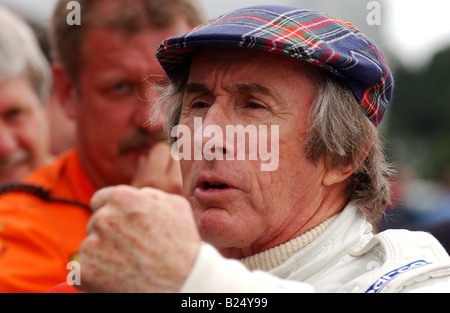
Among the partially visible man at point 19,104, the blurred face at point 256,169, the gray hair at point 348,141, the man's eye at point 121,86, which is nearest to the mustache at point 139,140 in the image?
the man's eye at point 121,86

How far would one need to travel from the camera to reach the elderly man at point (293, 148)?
7.12 ft

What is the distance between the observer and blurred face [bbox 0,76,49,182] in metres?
4.34

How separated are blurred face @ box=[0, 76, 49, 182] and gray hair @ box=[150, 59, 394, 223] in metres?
2.05

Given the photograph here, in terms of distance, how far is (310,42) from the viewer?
2.17m

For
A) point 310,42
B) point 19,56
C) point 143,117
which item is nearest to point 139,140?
point 143,117

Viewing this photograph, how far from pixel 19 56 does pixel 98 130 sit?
3.28 ft

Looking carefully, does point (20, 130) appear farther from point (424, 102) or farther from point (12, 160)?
point (424, 102)

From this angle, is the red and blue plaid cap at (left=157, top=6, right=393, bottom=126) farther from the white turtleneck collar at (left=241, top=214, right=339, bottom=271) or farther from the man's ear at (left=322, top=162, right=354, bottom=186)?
the white turtleneck collar at (left=241, top=214, right=339, bottom=271)

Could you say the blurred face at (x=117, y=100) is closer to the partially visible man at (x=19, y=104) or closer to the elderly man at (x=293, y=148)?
the partially visible man at (x=19, y=104)

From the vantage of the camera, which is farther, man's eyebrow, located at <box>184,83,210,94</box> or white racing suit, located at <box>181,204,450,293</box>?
man's eyebrow, located at <box>184,83,210,94</box>

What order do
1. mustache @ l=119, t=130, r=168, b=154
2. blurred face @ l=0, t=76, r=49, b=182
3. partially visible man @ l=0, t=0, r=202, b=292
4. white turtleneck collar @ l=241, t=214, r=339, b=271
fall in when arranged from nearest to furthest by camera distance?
white turtleneck collar @ l=241, t=214, r=339, b=271 → partially visible man @ l=0, t=0, r=202, b=292 → mustache @ l=119, t=130, r=168, b=154 → blurred face @ l=0, t=76, r=49, b=182

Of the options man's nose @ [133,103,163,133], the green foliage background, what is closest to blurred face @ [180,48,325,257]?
man's nose @ [133,103,163,133]

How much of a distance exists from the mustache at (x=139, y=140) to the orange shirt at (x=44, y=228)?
12.0 inches

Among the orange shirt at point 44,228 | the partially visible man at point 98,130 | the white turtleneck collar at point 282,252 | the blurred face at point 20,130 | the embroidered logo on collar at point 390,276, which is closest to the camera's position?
the embroidered logo on collar at point 390,276
